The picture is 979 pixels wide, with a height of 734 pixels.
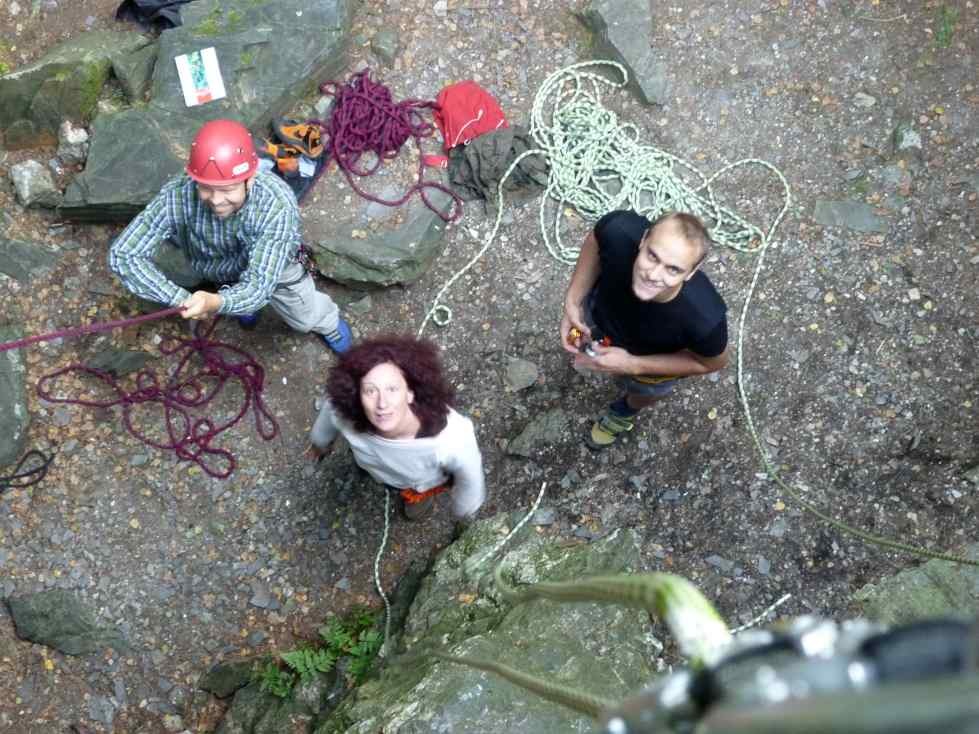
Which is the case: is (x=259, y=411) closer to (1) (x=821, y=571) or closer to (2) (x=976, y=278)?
(1) (x=821, y=571)

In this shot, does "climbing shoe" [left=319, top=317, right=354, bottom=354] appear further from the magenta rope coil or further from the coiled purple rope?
the coiled purple rope

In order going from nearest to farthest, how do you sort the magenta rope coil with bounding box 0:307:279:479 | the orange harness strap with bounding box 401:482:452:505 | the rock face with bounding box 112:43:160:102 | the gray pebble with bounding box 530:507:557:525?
the orange harness strap with bounding box 401:482:452:505, the gray pebble with bounding box 530:507:557:525, the magenta rope coil with bounding box 0:307:279:479, the rock face with bounding box 112:43:160:102

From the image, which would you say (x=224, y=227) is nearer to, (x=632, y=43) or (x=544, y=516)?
(x=544, y=516)

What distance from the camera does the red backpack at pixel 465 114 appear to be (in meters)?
5.52

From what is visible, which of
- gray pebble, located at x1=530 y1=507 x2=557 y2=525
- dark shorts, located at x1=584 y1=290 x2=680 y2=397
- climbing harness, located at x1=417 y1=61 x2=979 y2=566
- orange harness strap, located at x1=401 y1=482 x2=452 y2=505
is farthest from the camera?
climbing harness, located at x1=417 y1=61 x2=979 y2=566

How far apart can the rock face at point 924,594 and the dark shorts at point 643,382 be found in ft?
A: 4.13

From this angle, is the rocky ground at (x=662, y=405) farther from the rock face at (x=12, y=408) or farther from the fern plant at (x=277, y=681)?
the fern plant at (x=277, y=681)

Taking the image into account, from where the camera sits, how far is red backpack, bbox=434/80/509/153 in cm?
552

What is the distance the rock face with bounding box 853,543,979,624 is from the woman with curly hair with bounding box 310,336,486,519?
182 cm

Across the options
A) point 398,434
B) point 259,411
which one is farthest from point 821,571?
point 259,411

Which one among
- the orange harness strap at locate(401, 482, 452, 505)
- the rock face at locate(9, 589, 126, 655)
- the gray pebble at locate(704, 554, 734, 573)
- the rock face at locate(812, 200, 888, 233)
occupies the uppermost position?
the rock face at locate(812, 200, 888, 233)

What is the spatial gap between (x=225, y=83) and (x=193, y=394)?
1.99 m

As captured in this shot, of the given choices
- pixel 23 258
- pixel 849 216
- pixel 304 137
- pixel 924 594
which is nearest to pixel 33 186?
pixel 23 258

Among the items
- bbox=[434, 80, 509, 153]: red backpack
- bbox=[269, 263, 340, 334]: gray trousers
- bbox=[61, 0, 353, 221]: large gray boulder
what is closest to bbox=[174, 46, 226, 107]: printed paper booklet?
bbox=[61, 0, 353, 221]: large gray boulder
